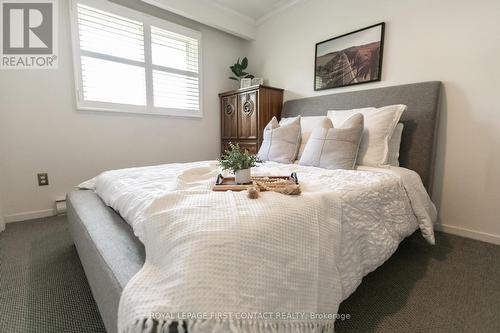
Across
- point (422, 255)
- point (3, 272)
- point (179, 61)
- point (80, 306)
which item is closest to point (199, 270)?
point (80, 306)

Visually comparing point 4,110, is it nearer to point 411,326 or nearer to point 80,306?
point 80,306

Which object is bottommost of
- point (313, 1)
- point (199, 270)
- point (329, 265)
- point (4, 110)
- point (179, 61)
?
point (329, 265)

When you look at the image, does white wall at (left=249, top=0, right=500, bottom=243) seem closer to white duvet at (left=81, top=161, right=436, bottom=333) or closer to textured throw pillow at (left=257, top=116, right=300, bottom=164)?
textured throw pillow at (left=257, top=116, right=300, bottom=164)

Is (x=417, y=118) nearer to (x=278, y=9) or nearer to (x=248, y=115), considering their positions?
(x=248, y=115)

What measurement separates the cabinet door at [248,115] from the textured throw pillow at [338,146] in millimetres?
1270

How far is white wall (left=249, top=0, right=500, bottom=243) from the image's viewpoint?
1821mm

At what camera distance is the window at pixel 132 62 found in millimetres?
2490

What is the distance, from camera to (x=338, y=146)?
1.82 metres

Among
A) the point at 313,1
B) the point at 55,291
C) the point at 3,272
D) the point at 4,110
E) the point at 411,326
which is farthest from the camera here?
the point at 313,1

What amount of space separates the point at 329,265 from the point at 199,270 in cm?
48

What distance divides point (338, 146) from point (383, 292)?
100 centimetres

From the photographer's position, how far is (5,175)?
224 centimetres

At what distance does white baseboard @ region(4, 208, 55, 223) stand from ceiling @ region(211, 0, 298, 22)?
10.4ft
